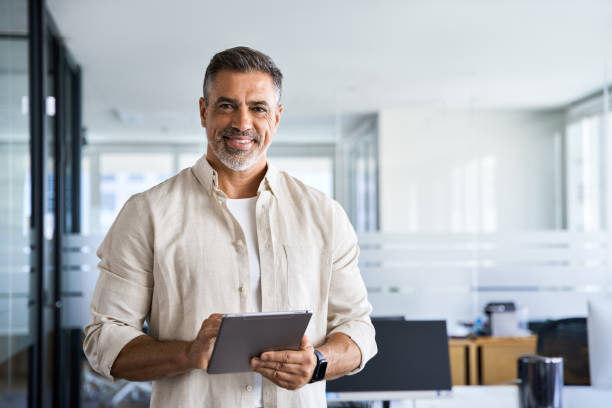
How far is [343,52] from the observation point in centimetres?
423

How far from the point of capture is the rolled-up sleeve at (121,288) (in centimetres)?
125

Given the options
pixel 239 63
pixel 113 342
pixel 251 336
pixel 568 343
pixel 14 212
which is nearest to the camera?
pixel 251 336

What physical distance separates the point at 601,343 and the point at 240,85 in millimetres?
1670

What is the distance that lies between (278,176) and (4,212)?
163 centimetres

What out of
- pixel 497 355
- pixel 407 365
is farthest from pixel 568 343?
pixel 407 365

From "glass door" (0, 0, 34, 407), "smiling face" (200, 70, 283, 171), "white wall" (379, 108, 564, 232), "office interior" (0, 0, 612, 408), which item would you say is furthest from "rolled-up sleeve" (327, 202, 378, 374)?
"white wall" (379, 108, 564, 232)

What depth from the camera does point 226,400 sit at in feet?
4.23

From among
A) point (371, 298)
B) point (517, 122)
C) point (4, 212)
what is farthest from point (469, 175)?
point (4, 212)

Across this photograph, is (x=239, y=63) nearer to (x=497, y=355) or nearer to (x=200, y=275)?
(x=200, y=275)

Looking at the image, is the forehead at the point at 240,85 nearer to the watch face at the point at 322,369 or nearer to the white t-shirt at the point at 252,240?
the white t-shirt at the point at 252,240

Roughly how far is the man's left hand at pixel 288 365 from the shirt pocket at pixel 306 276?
0.45 feet

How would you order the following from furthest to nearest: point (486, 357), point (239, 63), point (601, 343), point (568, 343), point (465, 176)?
1. point (465, 176)
2. point (486, 357)
3. point (568, 343)
4. point (601, 343)
5. point (239, 63)

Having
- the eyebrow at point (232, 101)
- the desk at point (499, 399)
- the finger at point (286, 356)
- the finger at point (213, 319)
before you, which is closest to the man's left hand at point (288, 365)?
the finger at point (286, 356)

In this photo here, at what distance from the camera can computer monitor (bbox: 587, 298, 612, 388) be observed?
2238 mm
